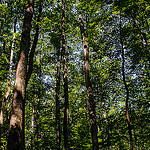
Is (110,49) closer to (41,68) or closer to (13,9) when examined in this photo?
(13,9)

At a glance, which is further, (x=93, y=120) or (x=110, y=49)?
(x=110, y=49)

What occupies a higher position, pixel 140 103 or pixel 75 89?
pixel 75 89

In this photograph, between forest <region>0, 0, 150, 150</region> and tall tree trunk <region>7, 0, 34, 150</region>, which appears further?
forest <region>0, 0, 150, 150</region>

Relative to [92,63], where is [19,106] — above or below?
below

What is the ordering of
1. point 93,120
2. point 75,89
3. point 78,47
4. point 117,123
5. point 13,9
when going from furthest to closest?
point 75,89 < point 78,47 < point 13,9 < point 117,123 < point 93,120

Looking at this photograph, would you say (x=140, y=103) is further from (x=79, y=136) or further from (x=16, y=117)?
(x=16, y=117)

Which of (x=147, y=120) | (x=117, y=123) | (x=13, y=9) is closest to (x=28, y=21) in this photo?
(x=117, y=123)

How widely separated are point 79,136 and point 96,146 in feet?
22.6

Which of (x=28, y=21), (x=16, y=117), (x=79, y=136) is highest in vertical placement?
(x=28, y=21)

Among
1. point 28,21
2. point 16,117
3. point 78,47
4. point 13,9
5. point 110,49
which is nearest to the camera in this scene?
point 16,117

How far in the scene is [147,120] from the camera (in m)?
8.88

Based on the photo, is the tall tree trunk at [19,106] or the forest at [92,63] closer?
the tall tree trunk at [19,106]

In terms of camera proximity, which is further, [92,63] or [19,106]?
[92,63]

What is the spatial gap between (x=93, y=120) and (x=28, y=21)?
18.9 feet
